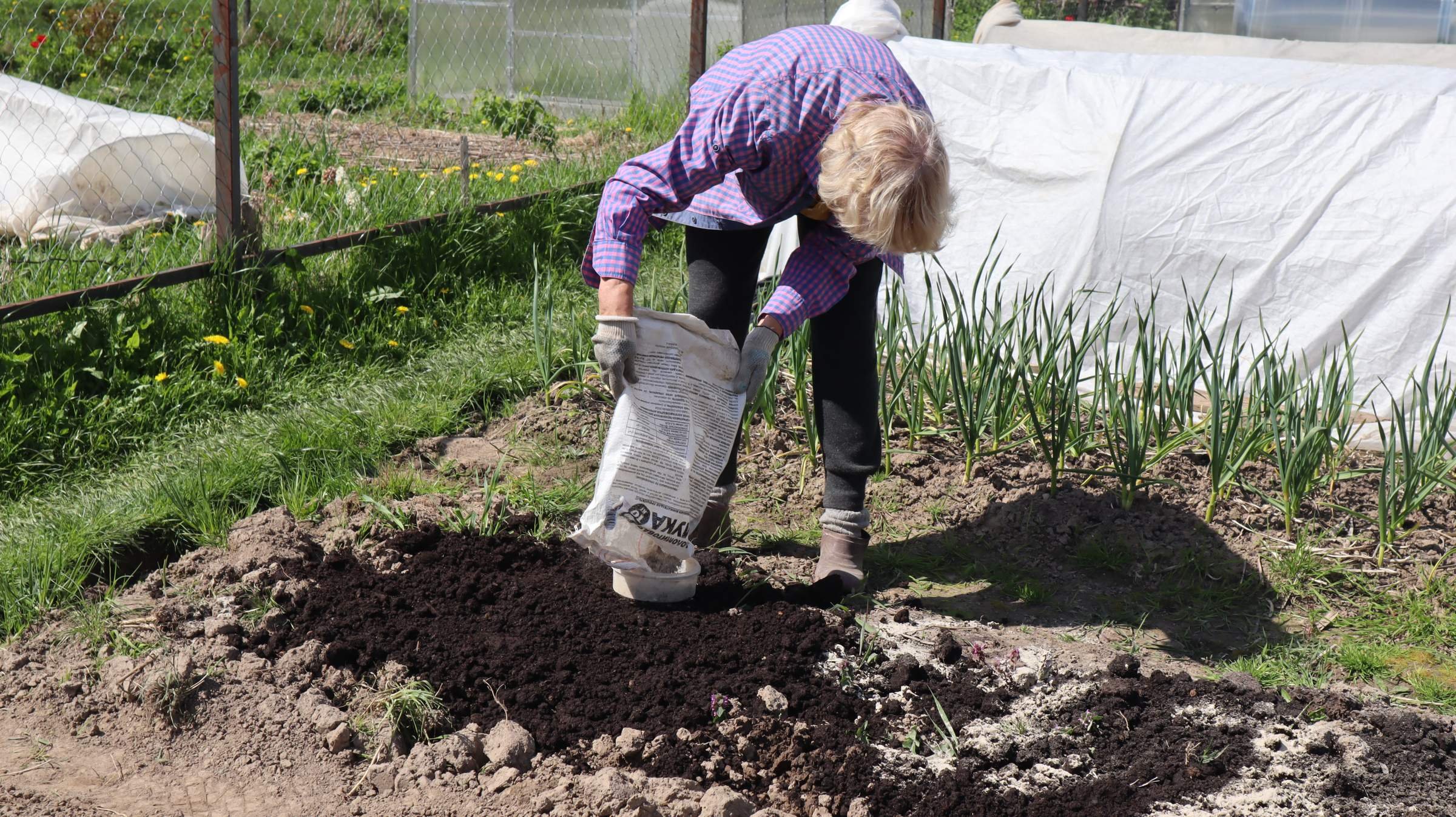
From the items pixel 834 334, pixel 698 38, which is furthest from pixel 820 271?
pixel 698 38

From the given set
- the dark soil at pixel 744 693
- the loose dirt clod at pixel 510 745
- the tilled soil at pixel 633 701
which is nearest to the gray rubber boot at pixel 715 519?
the tilled soil at pixel 633 701

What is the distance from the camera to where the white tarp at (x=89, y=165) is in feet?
14.6

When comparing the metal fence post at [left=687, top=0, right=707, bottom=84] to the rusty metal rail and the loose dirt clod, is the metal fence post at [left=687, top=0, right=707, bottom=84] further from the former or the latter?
the loose dirt clod

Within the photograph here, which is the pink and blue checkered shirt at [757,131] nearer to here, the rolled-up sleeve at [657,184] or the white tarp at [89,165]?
the rolled-up sleeve at [657,184]

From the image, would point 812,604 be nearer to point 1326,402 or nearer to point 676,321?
point 676,321

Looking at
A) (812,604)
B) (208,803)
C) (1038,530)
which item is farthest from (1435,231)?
(208,803)

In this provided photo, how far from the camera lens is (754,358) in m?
2.40

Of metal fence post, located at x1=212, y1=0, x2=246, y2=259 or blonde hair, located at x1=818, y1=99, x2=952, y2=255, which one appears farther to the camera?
metal fence post, located at x1=212, y1=0, x2=246, y2=259

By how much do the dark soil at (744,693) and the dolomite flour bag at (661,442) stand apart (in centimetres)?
20

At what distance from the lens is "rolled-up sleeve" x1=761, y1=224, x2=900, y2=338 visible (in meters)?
2.44

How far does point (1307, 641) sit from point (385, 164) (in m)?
4.93

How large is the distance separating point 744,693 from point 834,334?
842 millimetres

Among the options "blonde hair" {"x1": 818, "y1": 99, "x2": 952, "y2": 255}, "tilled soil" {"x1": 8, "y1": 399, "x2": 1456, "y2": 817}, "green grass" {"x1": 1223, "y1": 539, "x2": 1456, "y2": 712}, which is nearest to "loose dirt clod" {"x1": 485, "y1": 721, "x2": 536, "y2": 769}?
"tilled soil" {"x1": 8, "y1": 399, "x2": 1456, "y2": 817}

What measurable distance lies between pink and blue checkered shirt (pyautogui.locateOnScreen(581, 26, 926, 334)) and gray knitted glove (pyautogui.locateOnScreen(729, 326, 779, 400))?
244 millimetres
